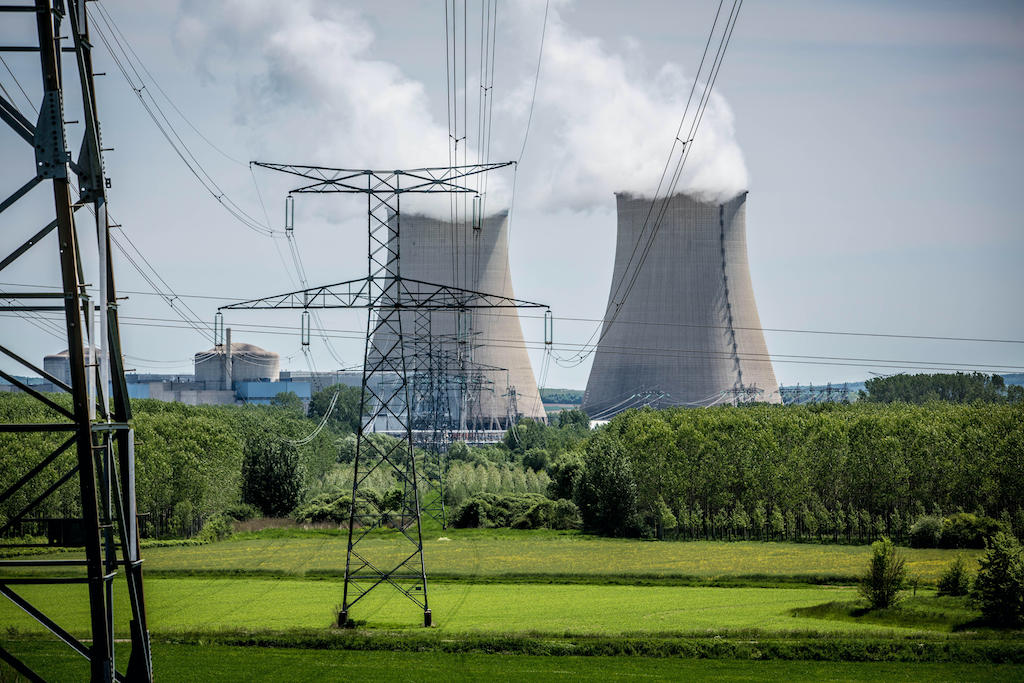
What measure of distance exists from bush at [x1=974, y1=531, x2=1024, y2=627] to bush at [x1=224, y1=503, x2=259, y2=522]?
21.2 metres

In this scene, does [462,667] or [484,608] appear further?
[484,608]

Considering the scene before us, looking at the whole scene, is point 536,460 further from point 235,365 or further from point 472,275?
point 235,365

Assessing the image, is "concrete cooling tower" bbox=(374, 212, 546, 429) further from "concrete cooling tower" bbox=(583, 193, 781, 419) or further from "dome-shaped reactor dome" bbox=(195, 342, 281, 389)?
"dome-shaped reactor dome" bbox=(195, 342, 281, 389)

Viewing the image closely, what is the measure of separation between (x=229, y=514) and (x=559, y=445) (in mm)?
16861

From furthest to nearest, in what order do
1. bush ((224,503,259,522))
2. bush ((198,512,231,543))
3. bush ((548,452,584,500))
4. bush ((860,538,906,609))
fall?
bush ((548,452,584,500)), bush ((224,503,259,522)), bush ((198,512,231,543)), bush ((860,538,906,609))

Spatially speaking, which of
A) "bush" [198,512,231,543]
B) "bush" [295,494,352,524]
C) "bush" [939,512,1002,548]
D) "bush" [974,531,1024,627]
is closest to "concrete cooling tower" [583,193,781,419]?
"bush" [939,512,1002,548]

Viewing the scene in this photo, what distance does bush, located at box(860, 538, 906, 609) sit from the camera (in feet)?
50.6

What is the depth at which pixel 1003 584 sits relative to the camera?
46.7ft

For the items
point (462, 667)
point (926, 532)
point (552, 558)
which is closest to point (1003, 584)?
point (462, 667)

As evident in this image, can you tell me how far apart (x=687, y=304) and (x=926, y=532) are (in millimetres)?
11080

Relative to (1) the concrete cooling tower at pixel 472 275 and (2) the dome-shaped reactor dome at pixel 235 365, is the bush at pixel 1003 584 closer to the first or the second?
(1) the concrete cooling tower at pixel 472 275

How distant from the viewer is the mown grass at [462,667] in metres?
11.4

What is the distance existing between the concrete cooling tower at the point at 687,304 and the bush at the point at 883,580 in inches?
707

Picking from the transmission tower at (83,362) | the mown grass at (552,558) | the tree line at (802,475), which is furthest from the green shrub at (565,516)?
the transmission tower at (83,362)
